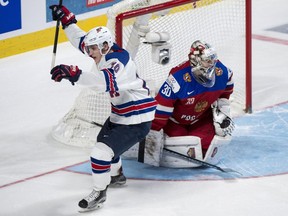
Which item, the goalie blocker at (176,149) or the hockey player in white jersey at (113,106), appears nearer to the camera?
the hockey player in white jersey at (113,106)

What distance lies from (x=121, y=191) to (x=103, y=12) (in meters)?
3.22

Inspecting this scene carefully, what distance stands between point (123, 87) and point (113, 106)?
0.25 metres

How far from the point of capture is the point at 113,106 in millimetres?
5855

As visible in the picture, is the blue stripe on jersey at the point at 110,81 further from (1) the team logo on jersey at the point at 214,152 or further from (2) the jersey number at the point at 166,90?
(1) the team logo on jersey at the point at 214,152

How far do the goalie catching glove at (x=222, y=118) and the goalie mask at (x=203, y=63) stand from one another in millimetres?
228

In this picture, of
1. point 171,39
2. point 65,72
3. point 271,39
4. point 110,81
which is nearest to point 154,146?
point 110,81

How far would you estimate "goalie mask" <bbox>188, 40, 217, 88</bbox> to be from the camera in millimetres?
6078

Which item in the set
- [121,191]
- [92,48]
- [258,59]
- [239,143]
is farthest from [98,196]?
[258,59]

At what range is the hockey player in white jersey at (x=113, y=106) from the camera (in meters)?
5.58

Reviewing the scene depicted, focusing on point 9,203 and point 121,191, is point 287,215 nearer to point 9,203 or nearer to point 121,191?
point 121,191

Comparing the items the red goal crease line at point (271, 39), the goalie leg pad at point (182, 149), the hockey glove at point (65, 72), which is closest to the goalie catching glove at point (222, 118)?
the goalie leg pad at point (182, 149)

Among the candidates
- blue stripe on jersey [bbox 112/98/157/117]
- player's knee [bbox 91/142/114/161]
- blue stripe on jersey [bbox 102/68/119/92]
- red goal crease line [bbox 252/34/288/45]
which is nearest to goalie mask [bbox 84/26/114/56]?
blue stripe on jersey [bbox 102/68/119/92]

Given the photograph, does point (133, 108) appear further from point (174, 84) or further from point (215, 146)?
point (215, 146)

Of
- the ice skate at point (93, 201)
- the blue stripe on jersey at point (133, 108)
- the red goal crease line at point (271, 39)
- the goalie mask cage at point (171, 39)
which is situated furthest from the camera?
the red goal crease line at point (271, 39)
